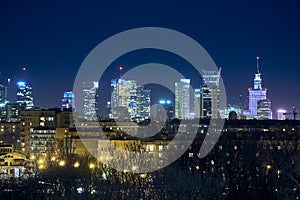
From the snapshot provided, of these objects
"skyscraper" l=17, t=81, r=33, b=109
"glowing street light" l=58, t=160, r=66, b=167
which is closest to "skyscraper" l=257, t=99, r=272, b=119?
"skyscraper" l=17, t=81, r=33, b=109

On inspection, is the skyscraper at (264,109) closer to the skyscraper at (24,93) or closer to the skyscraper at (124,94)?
the skyscraper at (124,94)

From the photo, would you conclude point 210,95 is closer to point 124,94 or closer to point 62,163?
point 124,94

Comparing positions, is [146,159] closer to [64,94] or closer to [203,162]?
[203,162]

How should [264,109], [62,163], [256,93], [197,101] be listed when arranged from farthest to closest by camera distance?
[256,93]
[264,109]
[197,101]
[62,163]

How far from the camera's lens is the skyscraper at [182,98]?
170ft

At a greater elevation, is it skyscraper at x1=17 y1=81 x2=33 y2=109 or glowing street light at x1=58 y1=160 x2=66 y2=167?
skyscraper at x1=17 y1=81 x2=33 y2=109

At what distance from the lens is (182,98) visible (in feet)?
178

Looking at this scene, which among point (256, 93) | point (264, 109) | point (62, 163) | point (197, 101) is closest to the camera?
point (62, 163)

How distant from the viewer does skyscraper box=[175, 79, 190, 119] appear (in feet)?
170

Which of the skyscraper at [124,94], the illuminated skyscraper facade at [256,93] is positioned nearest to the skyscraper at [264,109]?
the illuminated skyscraper facade at [256,93]

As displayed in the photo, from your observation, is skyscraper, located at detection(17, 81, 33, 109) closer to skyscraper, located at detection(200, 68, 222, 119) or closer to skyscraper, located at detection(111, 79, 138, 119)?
skyscraper, located at detection(111, 79, 138, 119)

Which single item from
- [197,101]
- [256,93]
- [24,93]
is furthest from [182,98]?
[256,93]

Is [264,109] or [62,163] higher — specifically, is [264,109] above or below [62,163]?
above

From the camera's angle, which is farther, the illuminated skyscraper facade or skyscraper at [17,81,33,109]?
the illuminated skyscraper facade
